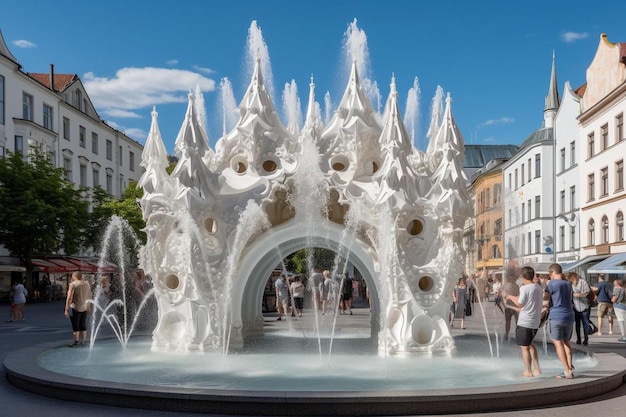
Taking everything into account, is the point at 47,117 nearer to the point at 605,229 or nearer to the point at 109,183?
the point at 109,183

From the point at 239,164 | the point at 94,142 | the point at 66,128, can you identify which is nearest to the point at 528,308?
the point at 239,164

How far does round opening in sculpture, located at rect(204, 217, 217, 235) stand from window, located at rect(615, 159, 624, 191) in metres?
26.4

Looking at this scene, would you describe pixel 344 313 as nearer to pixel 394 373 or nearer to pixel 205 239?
pixel 205 239

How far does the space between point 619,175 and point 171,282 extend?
27903 millimetres

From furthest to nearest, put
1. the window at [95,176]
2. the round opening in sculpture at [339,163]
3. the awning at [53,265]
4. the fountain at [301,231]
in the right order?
the window at [95,176]
the awning at [53,265]
the round opening in sculpture at [339,163]
the fountain at [301,231]

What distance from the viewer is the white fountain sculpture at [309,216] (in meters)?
13.0

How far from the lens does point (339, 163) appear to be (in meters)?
14.4

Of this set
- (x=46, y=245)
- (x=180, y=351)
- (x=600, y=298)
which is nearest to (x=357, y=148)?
(x=180, y=351)

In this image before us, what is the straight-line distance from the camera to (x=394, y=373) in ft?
35.7

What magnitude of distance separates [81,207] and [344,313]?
1809cm

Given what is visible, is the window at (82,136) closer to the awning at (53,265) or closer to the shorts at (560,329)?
the awning at (53,265)

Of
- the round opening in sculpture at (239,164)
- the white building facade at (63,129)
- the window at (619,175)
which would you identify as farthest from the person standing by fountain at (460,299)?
the white building facade at (63,129)

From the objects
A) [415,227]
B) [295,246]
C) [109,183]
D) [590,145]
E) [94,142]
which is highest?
[94,142]

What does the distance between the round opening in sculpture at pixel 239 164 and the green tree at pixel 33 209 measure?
71.1 feet
